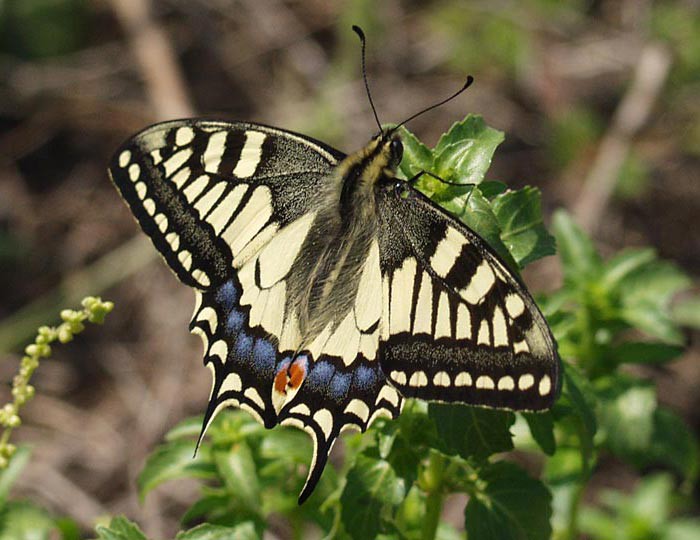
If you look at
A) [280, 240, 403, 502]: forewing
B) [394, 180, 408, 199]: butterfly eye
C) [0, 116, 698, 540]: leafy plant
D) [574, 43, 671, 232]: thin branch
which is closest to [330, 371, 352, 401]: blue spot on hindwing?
[280, 240, 403, 502]: forewing

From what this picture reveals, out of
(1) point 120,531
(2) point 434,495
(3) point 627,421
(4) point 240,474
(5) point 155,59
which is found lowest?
(1) point 120,531

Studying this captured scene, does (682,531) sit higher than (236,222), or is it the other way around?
(236,222)

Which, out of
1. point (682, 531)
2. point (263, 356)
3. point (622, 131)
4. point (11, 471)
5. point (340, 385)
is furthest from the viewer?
point (622, 131)

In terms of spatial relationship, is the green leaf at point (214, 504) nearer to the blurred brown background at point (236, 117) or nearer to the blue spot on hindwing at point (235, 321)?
the blue spot on hindwing at point (235, 321)

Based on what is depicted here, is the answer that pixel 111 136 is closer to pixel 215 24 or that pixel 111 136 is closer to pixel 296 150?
pixel 215 24

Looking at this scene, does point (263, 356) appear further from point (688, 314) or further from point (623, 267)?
point (688, 314)

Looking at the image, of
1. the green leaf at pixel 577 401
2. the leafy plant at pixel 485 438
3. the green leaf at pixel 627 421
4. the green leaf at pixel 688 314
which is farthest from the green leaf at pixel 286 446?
the green leaf at pixel 688 314

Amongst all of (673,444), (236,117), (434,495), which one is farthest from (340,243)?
(236,117)
